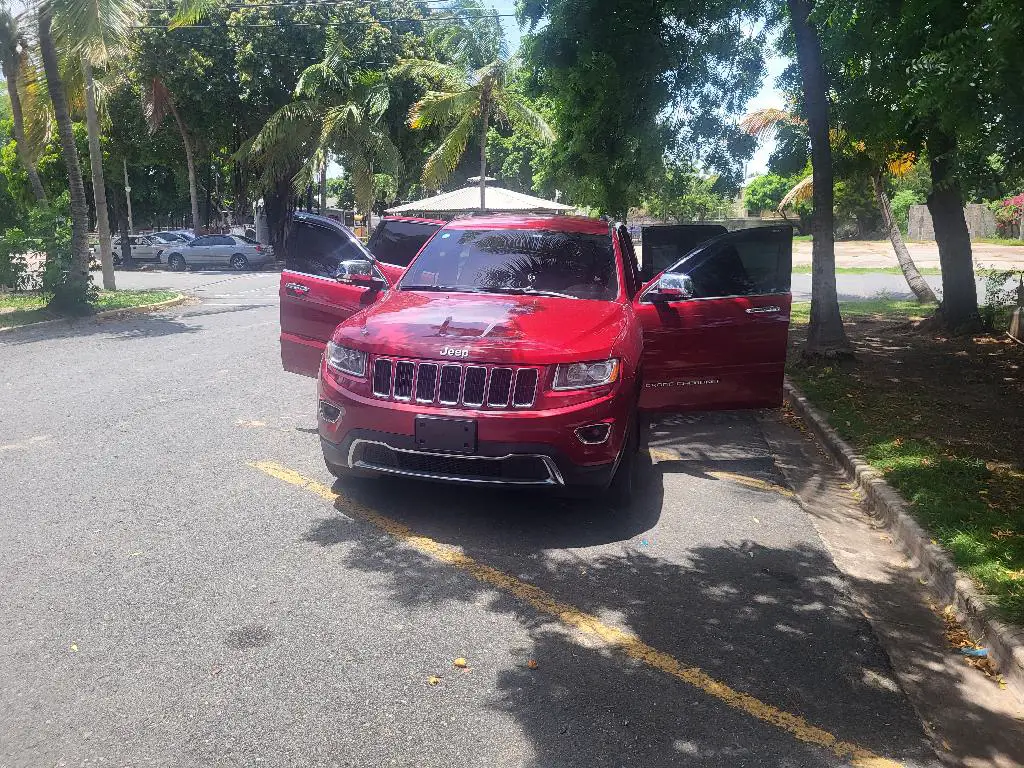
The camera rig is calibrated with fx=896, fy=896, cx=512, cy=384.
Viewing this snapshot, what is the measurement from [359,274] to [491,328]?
6.07 feet

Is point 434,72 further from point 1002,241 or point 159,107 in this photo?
point 1002,241

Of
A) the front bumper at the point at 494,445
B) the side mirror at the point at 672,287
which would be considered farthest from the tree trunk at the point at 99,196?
the front bumper at the point at 494,445

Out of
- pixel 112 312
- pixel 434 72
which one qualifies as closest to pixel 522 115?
pixel 434 72

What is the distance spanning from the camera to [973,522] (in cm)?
542

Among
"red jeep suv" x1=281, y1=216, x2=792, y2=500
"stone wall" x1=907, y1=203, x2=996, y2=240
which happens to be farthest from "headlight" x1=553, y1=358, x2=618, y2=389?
"stone wall" x1=907, y1=203, x2=996, y2=240

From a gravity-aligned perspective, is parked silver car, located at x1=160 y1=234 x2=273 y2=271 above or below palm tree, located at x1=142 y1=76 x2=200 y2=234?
below

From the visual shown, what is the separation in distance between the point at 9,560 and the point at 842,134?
12349 millimetres

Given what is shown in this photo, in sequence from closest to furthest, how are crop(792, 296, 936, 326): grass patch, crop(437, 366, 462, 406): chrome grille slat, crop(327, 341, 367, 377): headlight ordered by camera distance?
crop(437, 366, 462, 406): chrome grille slat
crop(327, 341, 367, 377): headlight
crop(792, 296, 936, 326): grass patch

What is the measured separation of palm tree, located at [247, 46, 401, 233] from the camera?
3234 cm

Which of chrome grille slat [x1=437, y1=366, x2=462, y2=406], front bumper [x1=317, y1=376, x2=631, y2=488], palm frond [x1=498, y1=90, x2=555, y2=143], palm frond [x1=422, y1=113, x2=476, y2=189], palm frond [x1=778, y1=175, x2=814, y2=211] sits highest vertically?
palm frond [x1=498, y1=90, x2=555, y2=143]

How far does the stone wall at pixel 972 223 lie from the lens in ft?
151

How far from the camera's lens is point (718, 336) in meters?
6.95

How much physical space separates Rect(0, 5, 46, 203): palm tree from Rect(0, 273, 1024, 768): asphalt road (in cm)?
1497

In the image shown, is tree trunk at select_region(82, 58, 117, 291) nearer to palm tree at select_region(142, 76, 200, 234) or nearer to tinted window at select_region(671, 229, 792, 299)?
palm tree at select_region(142, 76, 200, 234)
